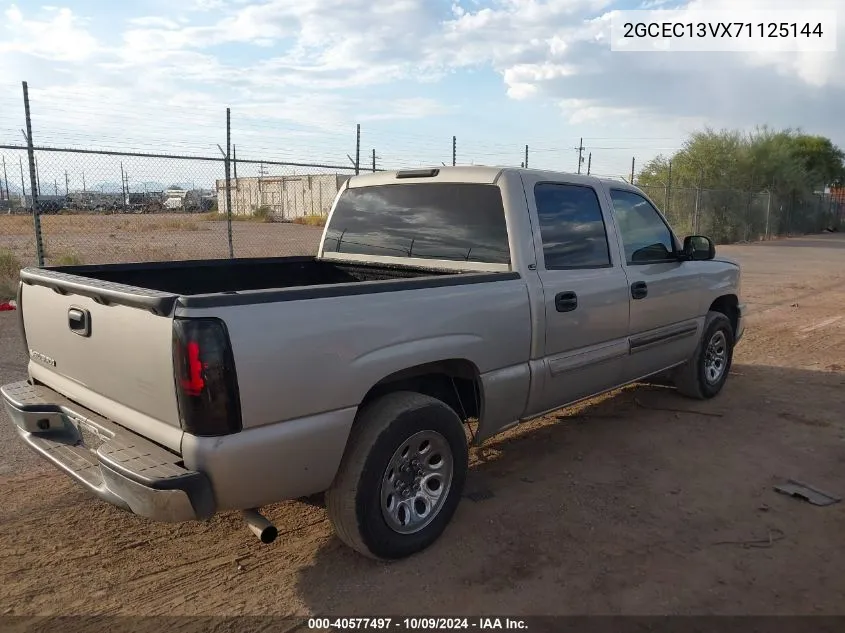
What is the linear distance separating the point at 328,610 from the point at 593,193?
311 cm

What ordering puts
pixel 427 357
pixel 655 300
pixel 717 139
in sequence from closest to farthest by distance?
pixel 427 357, pixel 655 300, pixel 717 139

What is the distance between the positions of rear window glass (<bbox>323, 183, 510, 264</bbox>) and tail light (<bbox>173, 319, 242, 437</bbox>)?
188cm

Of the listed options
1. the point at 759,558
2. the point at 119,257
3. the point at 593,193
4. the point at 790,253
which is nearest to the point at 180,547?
the point at 759,558

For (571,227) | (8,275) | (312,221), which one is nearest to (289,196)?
(312,221)

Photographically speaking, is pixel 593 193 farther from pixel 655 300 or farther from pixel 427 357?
pixel 427 357

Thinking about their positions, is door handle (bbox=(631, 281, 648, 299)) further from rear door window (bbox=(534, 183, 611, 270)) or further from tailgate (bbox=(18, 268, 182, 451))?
tailgate (bbox=(18, 268, 182, 451))

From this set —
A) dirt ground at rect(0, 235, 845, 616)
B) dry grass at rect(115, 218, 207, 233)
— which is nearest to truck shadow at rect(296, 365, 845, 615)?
dirt ground at rect(0, 235, 845, 616)

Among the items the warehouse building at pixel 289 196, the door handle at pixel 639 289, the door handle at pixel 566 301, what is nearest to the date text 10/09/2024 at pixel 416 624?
the door handle at pixel 566 301

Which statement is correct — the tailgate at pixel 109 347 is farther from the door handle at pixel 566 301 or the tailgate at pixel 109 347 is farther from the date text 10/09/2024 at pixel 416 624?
the door handle at pixel 566 301

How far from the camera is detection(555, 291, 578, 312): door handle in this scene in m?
3.92

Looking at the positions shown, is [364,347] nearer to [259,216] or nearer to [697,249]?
[697,249]

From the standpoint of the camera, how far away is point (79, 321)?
117 inches

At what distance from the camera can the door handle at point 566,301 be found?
154 inches

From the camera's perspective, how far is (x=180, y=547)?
131 inches
